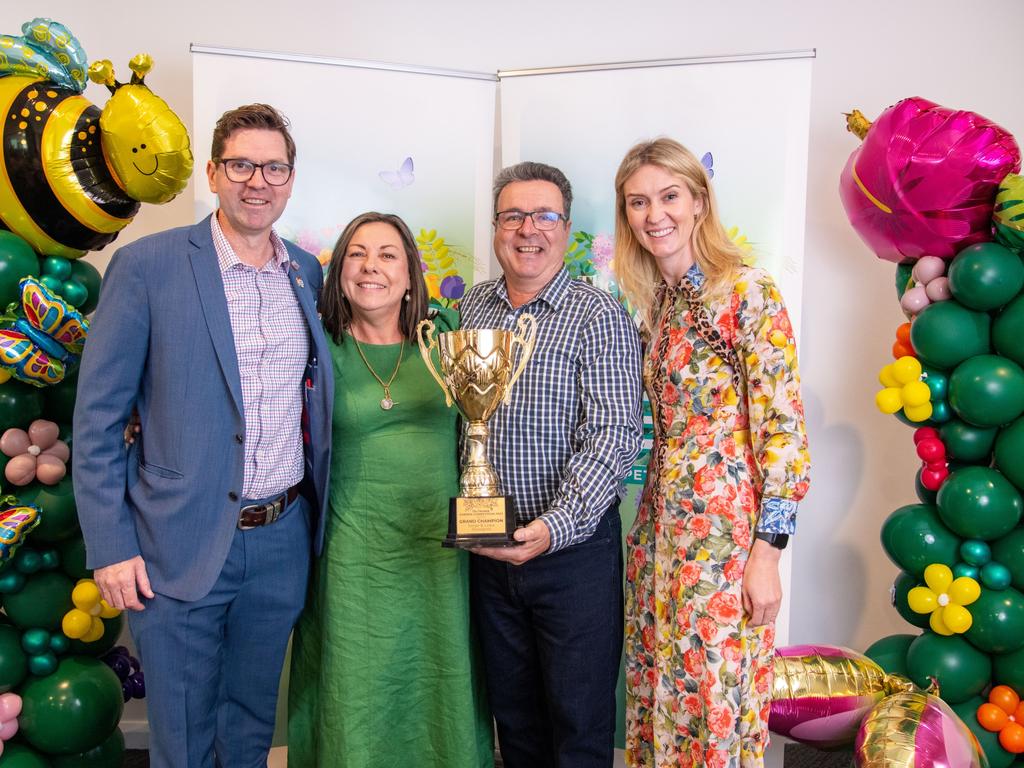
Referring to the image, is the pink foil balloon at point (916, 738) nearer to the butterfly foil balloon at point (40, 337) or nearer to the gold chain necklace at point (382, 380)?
the gold chain necklace at point (382, 380)

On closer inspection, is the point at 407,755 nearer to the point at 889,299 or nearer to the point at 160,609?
the point at 160,609

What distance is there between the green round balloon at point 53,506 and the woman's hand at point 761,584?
181cm

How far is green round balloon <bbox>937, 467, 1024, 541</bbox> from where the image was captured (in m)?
2.17

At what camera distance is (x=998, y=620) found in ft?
7.16

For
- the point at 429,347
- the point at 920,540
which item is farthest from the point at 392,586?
the point at 920,540

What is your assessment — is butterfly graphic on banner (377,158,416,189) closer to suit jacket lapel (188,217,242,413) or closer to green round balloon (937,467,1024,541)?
suit jacket lapel (188,217,242,413)

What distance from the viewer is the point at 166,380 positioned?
1.79 m

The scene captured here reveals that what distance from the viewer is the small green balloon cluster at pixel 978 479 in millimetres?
2135

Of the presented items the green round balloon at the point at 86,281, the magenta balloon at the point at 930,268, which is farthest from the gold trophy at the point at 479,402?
the magenta balloon at the point at 930,268

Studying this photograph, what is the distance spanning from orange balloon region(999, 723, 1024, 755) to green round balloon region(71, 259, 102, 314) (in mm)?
2857

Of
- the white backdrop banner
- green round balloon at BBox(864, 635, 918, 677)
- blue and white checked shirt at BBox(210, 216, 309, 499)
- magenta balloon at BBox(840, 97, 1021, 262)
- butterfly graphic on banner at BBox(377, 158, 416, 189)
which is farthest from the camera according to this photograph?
butterfly graphic on banner at BBox(377, 158, 416, 189)

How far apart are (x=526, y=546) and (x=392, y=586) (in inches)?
17.1

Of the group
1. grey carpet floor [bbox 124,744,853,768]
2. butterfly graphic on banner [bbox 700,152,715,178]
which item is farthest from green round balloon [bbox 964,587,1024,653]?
butterfly graphic on banner [bbox 700,152,715,178]

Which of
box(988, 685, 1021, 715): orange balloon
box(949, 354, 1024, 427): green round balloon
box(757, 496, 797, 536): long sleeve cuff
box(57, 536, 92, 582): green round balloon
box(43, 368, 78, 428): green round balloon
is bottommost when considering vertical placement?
box(988, 685, 1021, 715): orange balloon
